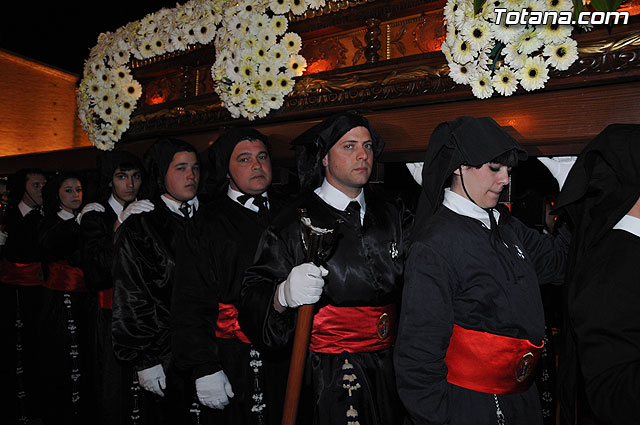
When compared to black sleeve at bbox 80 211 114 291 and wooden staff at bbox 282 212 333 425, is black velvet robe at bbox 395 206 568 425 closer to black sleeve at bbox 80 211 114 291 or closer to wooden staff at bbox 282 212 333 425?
wooden staff at bbox 282 212 333 425

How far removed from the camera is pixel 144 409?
140 inches

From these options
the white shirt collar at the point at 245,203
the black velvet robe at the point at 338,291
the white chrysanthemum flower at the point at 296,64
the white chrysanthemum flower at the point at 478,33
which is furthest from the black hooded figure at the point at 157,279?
the white chrysanthemum flower at the point at 478,33

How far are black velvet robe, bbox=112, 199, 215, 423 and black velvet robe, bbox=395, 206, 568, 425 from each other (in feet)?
5.02

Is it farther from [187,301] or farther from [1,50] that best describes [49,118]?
→ [187,301]

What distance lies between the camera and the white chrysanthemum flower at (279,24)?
3.31m

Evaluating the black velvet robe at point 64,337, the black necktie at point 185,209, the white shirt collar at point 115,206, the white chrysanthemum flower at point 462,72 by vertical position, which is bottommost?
the black velvet robe at point 64,337

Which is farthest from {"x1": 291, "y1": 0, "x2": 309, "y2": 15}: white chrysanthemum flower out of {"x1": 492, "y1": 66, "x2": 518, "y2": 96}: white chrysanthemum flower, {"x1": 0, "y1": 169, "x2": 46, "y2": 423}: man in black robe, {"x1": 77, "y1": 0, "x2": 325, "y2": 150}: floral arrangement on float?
{"x1": 0, "y1": 169, "x2": 46, "y2": 423}: man in black robe

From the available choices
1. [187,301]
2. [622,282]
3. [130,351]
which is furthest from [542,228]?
[130,351]

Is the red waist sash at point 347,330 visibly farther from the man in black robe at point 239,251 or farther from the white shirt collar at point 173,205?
the white shirt collar at point 173,205

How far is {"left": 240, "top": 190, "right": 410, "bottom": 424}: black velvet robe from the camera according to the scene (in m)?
2.37

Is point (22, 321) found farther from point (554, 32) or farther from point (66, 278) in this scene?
point (554, 32)

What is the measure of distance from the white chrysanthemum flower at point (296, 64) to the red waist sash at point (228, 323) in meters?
1.71

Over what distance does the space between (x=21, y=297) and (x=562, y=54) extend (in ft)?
20.4

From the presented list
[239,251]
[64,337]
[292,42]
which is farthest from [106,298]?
[292,42]
